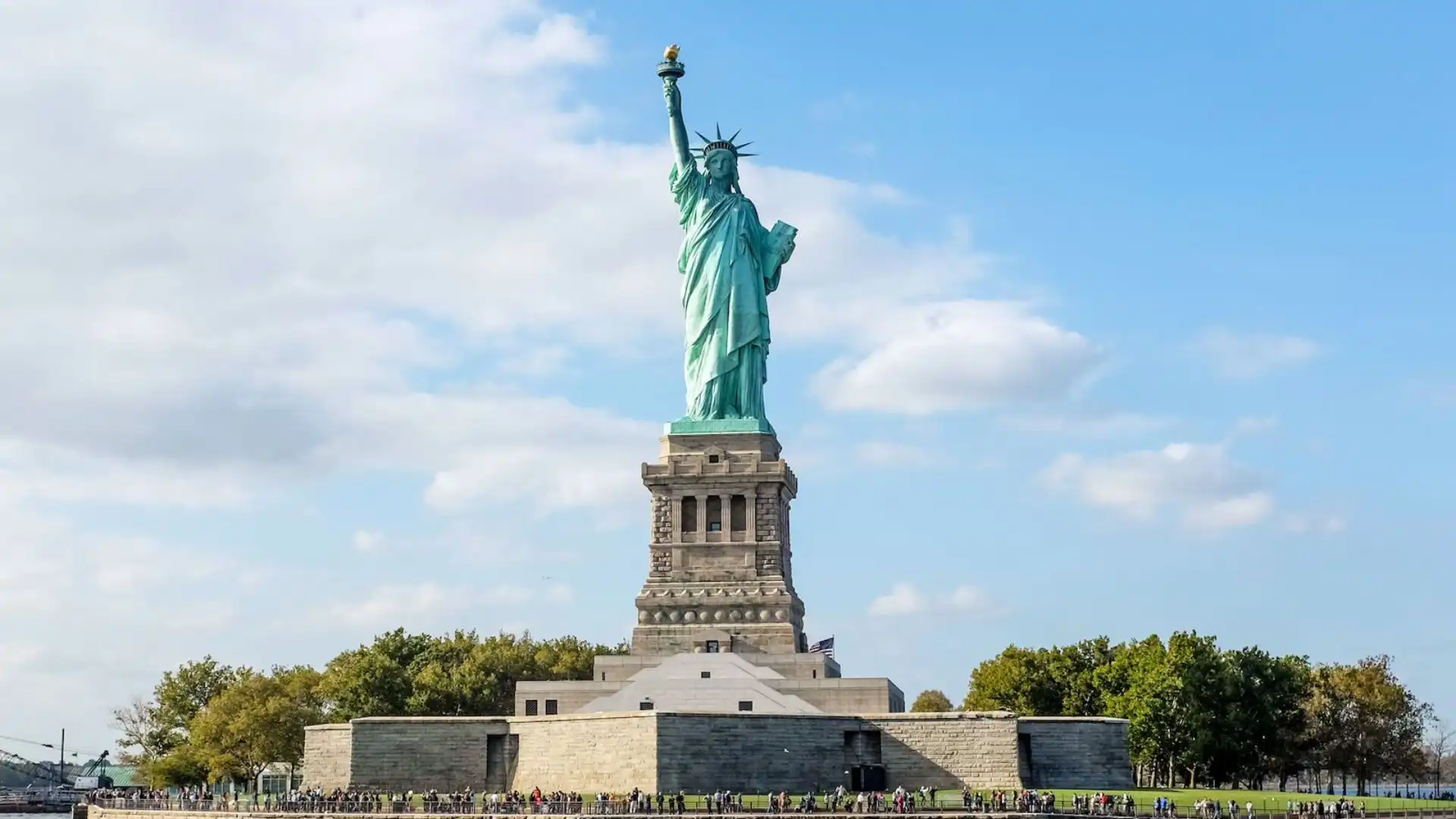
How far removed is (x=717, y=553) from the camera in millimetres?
65938

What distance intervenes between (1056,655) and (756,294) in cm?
2145

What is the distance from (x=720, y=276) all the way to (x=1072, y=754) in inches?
958

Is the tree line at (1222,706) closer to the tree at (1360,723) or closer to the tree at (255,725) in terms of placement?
the tree at (1360,723)

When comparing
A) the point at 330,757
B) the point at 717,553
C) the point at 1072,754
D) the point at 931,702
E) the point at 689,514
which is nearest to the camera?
the point at 1072,754

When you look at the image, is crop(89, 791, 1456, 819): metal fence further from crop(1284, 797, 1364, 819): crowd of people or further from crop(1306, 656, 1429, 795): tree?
crop(1306, 656, 1429, 795): tree

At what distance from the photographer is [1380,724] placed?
77438 millimetres

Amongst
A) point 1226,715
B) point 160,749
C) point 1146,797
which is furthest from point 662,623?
point 160,749

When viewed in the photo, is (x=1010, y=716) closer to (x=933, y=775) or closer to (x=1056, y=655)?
(x=933, y=775)

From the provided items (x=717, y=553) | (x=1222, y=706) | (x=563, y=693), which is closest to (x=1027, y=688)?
(x=1222, y=706)

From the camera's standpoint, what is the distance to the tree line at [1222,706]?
229 ft

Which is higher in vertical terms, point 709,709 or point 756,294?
point 756,294

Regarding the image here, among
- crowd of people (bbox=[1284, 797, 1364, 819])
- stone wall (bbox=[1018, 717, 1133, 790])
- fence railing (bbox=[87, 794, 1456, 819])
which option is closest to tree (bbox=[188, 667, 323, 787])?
fence railing (bbox=[87, 794, 1456, 819])

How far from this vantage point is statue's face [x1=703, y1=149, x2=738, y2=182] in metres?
70.9

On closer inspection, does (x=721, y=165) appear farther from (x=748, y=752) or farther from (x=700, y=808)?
(x=700, y=808)
